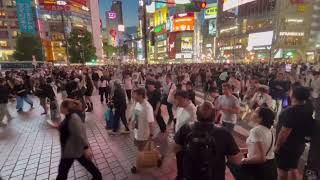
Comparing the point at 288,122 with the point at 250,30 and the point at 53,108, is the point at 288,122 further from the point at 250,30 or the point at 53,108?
the point at 250,30

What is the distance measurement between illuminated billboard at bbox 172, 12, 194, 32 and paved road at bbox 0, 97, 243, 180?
11241cm

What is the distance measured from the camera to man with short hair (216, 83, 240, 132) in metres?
5.18

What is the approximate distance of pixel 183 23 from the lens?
379 feet

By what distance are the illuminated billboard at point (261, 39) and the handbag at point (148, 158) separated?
69.7 meters

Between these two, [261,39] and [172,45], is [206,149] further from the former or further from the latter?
[172,45]

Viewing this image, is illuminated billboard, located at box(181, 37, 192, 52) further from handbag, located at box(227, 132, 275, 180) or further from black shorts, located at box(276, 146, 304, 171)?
handbag, located at box(227, 132, 275, 180)

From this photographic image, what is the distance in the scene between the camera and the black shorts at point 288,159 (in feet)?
11.2

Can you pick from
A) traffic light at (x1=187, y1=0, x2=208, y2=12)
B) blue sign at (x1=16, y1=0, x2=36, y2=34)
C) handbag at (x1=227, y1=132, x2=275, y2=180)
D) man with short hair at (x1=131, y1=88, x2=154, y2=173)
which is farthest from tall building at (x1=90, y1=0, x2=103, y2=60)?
handbag at (x1=227, y1=132, x2=275, y2=180)

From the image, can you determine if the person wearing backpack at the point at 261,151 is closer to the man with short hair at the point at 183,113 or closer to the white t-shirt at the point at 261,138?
the white t-shirt at the point at 261,138

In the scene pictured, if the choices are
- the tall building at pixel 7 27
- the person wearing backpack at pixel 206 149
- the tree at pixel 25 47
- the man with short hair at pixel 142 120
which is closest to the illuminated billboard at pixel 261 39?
the tree at pixel 25 47

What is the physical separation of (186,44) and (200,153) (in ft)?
395

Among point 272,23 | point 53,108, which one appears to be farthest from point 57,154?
point 272,23

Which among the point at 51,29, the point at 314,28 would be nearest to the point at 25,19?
the point at 51,29

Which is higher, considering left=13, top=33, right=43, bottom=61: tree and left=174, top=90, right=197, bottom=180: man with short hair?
left=13, top=33, right=43, bottom=61: tree
